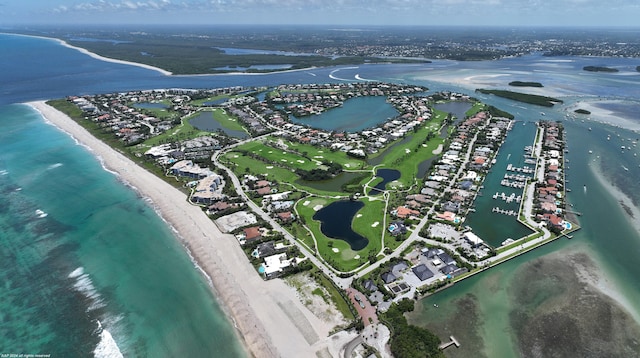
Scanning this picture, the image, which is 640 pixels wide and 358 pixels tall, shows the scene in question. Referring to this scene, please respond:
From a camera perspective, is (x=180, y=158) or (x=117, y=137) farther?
(x=117, y=137)

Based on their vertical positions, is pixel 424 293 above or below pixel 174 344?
above

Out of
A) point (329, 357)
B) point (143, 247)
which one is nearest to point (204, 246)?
point (143, 247)

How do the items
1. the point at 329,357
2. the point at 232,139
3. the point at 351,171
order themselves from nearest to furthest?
the point at 329,357
the point at 351,171
the point at 232,139

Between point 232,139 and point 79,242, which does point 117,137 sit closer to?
point 232,139

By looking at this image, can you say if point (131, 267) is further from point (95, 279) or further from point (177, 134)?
point (177, 134)

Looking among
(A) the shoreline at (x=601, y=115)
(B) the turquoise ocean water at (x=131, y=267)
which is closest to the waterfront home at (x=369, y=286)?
(B) the turquoise ocean water at (x=131, y=267)

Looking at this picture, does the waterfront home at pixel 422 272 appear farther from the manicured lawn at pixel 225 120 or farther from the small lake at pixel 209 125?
the manicured lawn at pixel 225 120
